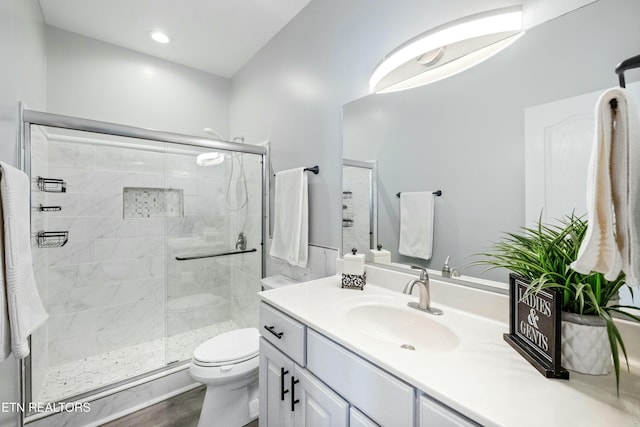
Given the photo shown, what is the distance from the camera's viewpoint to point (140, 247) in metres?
2.29

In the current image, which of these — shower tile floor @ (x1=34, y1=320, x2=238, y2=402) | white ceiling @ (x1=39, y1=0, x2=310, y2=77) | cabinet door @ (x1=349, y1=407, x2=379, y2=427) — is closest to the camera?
cabinet door @ (x1=349, y1=407, x2=379, y2=427)

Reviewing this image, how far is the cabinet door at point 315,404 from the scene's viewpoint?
2.73 feet

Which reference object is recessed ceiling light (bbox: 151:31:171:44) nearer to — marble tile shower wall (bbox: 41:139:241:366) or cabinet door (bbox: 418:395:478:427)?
marble tile shower wall (bbox: 41:139:241:366)

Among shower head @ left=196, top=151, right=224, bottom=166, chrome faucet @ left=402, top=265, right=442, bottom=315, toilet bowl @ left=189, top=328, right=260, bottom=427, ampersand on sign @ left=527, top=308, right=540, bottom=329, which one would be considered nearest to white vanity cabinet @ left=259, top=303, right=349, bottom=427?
toilet bowl @ left=189, top=328, right=260, bottom=427

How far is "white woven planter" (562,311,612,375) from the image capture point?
2.04 ft

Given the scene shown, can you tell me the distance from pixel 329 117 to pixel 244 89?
4.45 ft

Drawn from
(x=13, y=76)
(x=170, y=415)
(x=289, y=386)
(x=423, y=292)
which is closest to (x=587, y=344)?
(x=423, y=292)

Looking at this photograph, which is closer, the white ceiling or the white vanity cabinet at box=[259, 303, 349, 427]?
the white vanity cabinet at box=[259, 303, 349, 427]

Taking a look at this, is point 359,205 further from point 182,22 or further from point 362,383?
point 182,22

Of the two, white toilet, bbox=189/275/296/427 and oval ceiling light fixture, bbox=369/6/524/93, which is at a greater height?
oval ceiling light fixture, bbox=369/6/524/93

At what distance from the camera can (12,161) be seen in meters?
1.32

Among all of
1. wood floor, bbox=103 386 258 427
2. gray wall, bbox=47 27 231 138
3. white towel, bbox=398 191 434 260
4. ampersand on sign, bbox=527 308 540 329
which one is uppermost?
gray wall, bbox=47 27 231 138

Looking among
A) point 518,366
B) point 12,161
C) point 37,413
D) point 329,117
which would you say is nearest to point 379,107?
point 329,117

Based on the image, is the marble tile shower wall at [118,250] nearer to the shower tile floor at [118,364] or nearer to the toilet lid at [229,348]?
the shower tile floor at [118,364]
